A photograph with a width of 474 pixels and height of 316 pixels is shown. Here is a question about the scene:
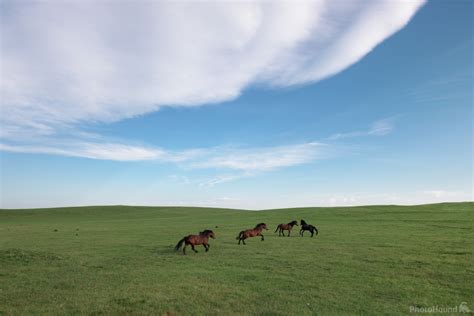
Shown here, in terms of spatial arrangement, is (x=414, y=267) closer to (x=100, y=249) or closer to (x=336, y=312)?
(x=336, y=312)

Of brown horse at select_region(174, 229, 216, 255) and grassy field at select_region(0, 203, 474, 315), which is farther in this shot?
brown horse at select_region(174, 229, 216, 255)

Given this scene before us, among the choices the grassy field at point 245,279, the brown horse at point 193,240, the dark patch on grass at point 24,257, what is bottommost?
the dark patch on grass at point 24,257

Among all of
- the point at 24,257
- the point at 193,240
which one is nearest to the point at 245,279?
the point at 193,240

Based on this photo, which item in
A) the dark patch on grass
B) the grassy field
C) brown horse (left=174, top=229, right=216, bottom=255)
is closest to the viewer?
the grassy field

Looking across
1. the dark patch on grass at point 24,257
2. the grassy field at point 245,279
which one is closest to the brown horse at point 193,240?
the grassy field at point 245,279

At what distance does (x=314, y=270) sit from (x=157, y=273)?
6132mm

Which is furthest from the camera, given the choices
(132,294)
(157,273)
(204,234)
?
(204,234)

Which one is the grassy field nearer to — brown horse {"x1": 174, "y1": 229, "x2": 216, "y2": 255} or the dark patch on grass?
the dark patch on grass

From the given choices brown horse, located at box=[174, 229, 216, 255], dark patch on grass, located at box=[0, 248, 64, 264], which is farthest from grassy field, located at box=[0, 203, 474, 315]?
brown horse, located at box=[174, 229, 216, 255]

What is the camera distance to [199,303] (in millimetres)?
8656

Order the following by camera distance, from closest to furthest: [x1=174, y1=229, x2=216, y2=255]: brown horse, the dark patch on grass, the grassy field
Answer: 1. the grassy field
2. the dark patch on grass
3. [x1=174, y1=229, x2=216, y2=255]: brown horse

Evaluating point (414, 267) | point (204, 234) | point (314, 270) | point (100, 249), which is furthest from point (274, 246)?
point (100, 249)

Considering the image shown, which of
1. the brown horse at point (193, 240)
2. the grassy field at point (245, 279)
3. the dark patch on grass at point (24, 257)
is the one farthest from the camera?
the brown horse at point (193, 240)

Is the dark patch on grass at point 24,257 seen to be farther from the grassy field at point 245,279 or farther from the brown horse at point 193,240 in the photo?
the brown horse at point 193,240
